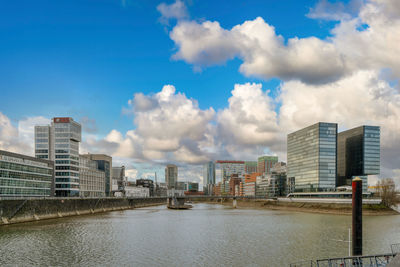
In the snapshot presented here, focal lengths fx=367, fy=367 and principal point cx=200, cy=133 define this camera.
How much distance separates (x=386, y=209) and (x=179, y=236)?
107 metres

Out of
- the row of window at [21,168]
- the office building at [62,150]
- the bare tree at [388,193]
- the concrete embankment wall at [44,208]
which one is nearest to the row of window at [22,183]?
the row of window at [21,168]

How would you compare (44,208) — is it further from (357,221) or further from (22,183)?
(357,221)

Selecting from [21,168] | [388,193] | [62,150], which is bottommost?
[388,193]

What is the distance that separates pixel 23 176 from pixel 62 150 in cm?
5269

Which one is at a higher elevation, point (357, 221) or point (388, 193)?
point (357, 221)

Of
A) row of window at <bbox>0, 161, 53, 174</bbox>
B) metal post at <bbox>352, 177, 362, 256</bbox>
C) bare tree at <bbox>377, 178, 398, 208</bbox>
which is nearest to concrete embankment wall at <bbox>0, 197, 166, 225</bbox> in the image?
row of window at <bbox>0, 161, 53, 174</bbox>

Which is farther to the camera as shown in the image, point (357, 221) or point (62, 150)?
point (62, 150)

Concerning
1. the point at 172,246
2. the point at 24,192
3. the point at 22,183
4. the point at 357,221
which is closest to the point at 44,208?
the point at 22,183

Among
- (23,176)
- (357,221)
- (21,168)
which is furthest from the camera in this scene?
(23,176)

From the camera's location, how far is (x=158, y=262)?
47.5 metres

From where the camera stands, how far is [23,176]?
127 metres

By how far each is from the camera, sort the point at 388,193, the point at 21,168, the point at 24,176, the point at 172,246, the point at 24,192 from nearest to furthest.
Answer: the point at 172,246
the point at 21,168
the point at 24,192
the point at 24,176
the point at 388,193

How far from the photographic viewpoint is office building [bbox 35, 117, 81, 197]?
579 feet

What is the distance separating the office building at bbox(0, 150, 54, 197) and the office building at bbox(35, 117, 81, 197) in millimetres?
26190
